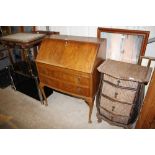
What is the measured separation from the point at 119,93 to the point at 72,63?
2.54 feet

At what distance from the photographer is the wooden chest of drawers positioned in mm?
2047

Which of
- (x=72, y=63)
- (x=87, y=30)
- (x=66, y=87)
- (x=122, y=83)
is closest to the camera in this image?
(x=122, y=83)

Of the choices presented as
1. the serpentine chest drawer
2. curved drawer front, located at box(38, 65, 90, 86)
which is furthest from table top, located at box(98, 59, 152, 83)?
curved drawer front, located at box(38, 65, 90, 86)

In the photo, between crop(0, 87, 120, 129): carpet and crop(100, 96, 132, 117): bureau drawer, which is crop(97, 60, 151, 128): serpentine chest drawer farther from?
crop(0, 87, 120, 129): carpet

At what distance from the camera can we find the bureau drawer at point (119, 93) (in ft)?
6.34

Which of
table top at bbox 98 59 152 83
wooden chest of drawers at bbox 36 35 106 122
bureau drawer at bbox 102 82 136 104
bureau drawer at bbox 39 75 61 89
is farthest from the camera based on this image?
bureau drawer at bbox 39 75 61 89

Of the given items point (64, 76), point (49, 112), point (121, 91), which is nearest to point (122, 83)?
point (121, 91)

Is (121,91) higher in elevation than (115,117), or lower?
higher

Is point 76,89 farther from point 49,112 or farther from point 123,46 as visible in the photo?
point 123,46

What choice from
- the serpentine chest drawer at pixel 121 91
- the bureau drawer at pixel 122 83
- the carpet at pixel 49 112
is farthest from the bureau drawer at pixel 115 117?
the bureau drawer at pixel 122 83

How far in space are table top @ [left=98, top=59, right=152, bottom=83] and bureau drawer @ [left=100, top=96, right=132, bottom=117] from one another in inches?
17.5

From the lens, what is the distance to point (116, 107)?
2.13 m

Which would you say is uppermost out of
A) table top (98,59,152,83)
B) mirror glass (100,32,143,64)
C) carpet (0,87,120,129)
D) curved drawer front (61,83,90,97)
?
mirror glass (100,32,143,64)

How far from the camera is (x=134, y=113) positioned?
2123mm
